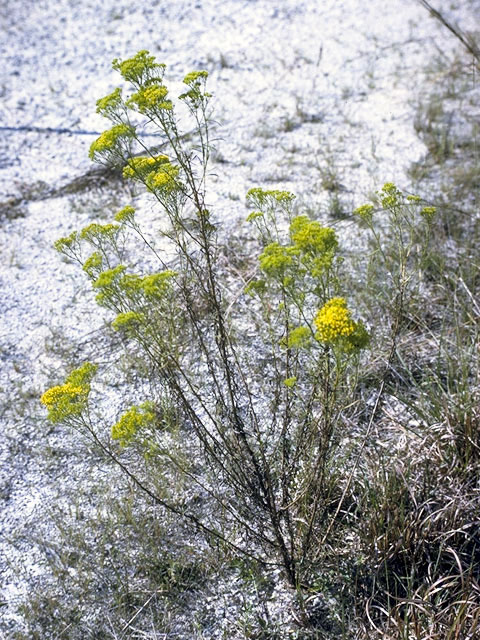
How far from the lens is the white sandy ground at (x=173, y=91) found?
3516mm

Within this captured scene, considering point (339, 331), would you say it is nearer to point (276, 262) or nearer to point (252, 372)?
point (276, 262)

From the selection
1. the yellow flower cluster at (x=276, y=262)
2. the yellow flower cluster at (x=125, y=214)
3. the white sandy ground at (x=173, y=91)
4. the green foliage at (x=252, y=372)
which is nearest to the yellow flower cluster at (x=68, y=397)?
the green foliage at (x=252, y=372)

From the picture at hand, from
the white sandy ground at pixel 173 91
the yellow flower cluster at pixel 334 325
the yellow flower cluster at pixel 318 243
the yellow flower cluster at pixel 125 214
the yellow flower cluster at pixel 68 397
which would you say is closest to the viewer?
the yellow flower cluster at pixel 334 325

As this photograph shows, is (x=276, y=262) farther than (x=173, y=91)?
No

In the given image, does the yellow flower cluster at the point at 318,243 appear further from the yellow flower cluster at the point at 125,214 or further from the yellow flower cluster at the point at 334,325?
the yellow flower cluster at the point at 125,214

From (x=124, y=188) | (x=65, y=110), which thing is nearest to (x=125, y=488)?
(x=124, y=188)

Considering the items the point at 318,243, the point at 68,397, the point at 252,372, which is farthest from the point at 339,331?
the point at 252,372

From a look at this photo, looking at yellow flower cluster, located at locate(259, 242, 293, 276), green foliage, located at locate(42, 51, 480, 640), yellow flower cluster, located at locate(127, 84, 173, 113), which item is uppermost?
yellow flower cluster, located at locate(127, 84, 173, 113)

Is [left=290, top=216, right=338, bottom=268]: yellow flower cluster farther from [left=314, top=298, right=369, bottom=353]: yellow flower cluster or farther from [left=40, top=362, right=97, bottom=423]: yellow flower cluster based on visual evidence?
[left=40, top=362, right=97, bottom=423]: yellow flower cluster

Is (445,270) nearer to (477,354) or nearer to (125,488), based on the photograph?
(477,354)

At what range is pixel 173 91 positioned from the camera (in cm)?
614

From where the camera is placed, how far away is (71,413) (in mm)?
2145

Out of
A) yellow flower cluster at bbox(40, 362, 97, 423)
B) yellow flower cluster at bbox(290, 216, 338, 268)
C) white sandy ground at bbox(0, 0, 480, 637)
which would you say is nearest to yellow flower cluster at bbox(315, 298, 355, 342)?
yellow flower cluster at bbox(290, 216, 338, 268)

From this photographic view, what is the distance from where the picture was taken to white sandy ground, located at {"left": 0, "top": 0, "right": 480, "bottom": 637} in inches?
138
